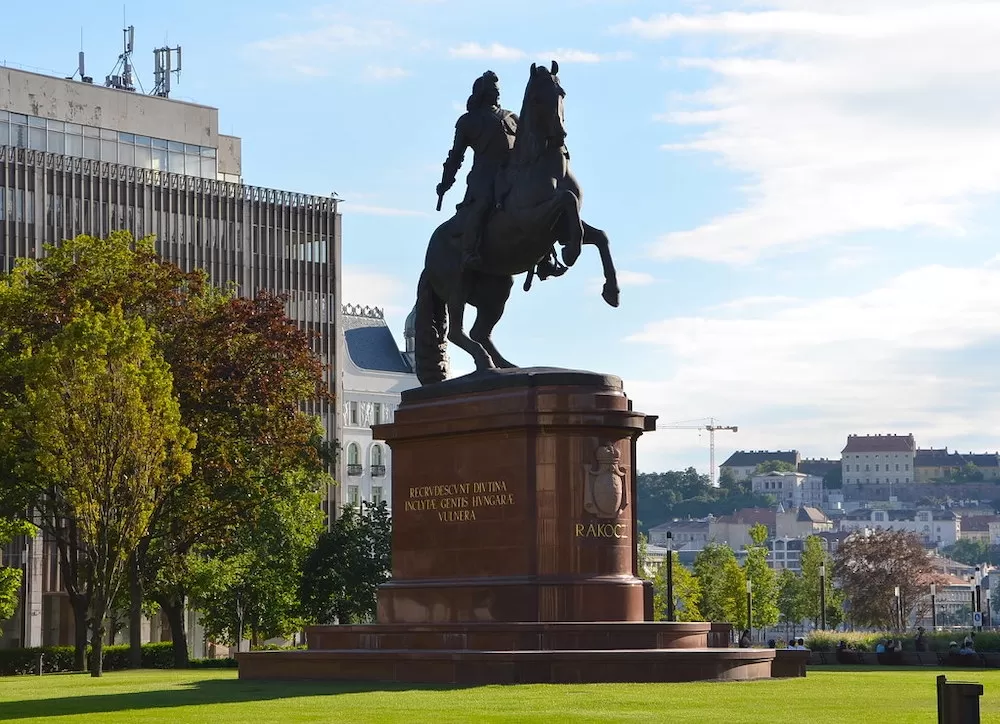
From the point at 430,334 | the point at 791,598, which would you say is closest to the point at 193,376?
the point at 430,334

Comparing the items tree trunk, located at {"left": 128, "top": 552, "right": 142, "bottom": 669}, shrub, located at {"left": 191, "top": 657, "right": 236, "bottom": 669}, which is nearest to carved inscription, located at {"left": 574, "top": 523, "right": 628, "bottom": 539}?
tree trunk, located at {"left": 128, "top": 552, "right": 142, "bottom": 669}

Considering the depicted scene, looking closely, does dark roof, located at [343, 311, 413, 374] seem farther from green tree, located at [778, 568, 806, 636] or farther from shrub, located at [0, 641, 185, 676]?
shrub, located at [0, 641, 185, 676]

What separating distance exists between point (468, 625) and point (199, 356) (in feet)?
82.0

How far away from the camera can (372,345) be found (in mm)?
A: 128250

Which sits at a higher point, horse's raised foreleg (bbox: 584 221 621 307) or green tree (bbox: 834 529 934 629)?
horse's raised foreleg (bbox: 584 221 621 307)

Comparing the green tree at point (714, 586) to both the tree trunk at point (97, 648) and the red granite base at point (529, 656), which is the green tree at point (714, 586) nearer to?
the tree trunk at point (97, 648)

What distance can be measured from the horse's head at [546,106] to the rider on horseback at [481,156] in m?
1.30

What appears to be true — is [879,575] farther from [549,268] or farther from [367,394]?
[549,268]

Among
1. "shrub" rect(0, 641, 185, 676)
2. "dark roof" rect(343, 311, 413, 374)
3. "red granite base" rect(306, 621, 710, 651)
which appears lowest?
"shrub" rect(0, 641, 185, 676)

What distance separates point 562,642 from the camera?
88.3ft

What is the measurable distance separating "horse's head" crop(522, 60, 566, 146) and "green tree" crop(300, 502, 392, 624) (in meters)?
42.2

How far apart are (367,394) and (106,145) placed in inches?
1293

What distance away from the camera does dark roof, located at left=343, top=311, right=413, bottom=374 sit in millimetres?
126375

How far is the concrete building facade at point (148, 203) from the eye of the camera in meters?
87.9
